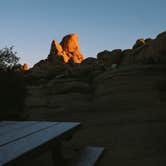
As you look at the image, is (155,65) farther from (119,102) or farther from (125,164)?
(125,164)

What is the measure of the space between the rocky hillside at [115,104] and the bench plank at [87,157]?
2.72 metres

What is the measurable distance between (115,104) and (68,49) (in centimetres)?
4328

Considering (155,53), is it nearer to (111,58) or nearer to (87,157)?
(111,58)

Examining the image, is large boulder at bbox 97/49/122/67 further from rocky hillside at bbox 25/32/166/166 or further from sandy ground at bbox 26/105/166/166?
sandy ground at bbox 26/105/166/166

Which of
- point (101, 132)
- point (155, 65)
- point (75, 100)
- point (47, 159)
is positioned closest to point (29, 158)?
point (47, 159)

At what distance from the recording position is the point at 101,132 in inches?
424

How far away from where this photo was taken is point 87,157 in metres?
3.57

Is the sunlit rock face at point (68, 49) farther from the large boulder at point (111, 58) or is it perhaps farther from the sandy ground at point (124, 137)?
the sandy ground at point (124, 137)

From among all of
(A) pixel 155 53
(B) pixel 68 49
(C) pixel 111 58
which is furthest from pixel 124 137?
(B) pixel 68 49

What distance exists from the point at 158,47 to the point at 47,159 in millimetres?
21543

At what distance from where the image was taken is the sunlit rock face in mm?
53938

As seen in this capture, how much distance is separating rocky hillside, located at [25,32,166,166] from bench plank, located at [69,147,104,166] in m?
2.72

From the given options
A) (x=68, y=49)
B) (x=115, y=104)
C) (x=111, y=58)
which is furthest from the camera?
(x=68, y=49)

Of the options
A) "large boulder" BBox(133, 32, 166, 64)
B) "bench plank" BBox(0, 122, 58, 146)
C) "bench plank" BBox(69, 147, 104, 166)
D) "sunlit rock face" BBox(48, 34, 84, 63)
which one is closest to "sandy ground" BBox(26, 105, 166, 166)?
"bench plank" BBox(69, 147, 104, 166)
